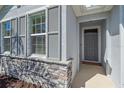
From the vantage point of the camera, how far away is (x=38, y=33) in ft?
16.6

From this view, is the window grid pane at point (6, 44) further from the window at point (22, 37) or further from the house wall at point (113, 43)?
the house wall at point (113, 43)

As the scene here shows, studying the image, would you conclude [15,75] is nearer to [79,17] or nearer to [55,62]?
[55,62]

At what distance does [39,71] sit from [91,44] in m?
4.08

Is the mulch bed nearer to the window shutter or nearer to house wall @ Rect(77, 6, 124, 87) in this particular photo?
the window shutter

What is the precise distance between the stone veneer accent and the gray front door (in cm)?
363

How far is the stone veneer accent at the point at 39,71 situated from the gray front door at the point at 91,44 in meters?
3.63

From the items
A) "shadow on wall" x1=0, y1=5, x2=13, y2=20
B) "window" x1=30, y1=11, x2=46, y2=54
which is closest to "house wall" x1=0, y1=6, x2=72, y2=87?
"shadow on wall" x1=0, y1=5, x2=13, y2=20

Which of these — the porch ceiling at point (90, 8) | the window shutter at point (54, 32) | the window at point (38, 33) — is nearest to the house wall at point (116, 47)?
the porch ceiling at point (90, 8)

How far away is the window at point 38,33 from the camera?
486 centimetres

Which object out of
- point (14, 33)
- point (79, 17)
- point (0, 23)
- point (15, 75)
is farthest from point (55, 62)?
point (0, 23)

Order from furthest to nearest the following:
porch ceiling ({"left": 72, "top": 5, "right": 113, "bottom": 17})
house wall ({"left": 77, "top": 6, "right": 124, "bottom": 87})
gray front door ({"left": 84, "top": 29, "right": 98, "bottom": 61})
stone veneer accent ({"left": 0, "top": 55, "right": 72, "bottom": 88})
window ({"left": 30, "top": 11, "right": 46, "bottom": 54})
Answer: gray front door ({"left": 84, "top": 29, "right": 98, "bottom": 61}) < window ({"left": 30, "top": 11, "right": 46, "bottom": 54}) < porch ceiling ({"left": 72, "top": 5, "right": 113, "bottom": 17}) < stone veneer accent ({"left": 0, "top": 55, "right": 72, "bottom": 88}) < house wall ({"left": 77, "top": 6, "right": 124, "bottom": 87})

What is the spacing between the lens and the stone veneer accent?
12.7 ft

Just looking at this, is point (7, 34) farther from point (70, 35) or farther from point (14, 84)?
point (70, 35)

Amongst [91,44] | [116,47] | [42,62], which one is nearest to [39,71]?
[42,62]
